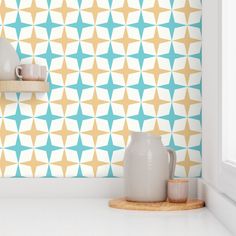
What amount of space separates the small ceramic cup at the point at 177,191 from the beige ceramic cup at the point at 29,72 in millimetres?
625

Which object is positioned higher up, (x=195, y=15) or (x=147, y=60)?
(x=195, y=15)

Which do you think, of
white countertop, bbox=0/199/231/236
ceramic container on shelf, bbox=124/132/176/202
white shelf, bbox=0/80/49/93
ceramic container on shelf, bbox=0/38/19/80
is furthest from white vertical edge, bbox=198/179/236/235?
ceramic container on shelf, bbox=0/38/19/80

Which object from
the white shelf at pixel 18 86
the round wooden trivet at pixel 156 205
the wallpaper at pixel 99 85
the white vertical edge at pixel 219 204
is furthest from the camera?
the wallpaper at pixel 99 85

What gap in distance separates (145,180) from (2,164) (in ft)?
1.97

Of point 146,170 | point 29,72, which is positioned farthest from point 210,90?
point 29,72

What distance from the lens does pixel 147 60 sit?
208 centimetres

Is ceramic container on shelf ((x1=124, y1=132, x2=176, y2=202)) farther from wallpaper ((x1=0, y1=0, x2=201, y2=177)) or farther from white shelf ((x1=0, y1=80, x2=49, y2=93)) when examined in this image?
white shelf ((x1=0, y1=80, x2=49, y2=93))

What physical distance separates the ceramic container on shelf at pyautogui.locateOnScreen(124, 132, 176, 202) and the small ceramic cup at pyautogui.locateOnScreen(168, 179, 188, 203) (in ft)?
0.13

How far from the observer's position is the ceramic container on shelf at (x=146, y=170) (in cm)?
180

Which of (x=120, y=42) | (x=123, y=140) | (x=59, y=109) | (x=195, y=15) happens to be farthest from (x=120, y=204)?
(x=195, y=15)

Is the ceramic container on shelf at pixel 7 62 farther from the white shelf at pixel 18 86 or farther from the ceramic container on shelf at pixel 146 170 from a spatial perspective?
the ceramic container on shelf at pixel 146 170

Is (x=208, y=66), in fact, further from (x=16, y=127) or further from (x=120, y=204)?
(x=16, y=127)

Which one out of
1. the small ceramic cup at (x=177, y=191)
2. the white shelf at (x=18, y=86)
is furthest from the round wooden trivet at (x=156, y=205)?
the white shelf at (x=18, y=86)

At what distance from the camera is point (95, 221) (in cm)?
153
